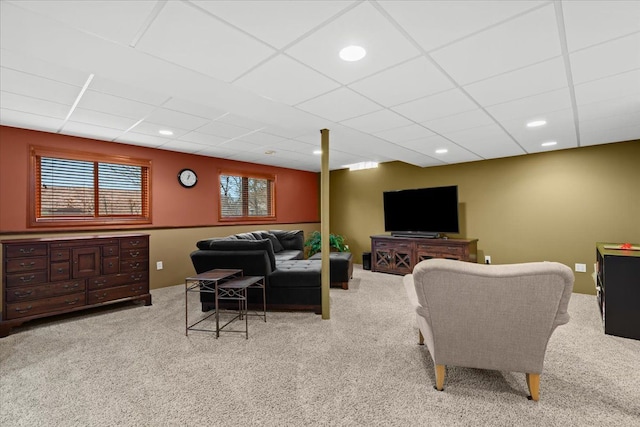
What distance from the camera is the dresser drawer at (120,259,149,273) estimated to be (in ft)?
12.8

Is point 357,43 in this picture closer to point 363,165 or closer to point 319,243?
point 363,165

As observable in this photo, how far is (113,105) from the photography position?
3027 mm

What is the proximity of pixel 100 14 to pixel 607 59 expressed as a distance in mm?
3083

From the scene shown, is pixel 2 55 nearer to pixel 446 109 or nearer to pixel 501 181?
pixel 446 109

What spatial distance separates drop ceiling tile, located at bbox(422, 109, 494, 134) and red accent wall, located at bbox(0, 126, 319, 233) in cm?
404

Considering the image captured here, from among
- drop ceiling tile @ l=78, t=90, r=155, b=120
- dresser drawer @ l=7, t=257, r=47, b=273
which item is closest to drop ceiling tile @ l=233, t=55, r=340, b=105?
drop ceiling tile @ l=78, t=90, r=155, b=120

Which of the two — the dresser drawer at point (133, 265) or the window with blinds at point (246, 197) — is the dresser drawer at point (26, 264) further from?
the window with blinds at point (246, 197)

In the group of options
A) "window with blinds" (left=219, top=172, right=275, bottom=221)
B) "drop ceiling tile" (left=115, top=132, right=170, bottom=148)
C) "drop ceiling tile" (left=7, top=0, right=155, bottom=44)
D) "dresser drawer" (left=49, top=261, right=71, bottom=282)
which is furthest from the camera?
"window with blinds" (left=219, top=172, right=275, bottom=221)

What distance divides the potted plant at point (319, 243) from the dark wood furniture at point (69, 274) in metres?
3.73

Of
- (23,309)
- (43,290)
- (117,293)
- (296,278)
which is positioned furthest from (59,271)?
(296,278)

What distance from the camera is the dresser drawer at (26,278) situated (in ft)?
10.4

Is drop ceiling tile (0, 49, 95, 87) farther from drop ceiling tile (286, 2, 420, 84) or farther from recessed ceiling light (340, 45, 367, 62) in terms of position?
recessed ceiling light (340, 45, 367, 62)

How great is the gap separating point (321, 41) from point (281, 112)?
4.56ft

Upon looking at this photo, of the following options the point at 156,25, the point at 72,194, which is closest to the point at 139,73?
the point at 156,25
